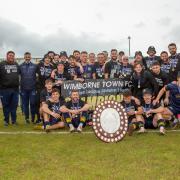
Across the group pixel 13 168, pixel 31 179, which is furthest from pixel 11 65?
pixel 31 179

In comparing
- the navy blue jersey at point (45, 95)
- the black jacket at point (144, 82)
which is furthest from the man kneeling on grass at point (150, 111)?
the navy blue jersey at point (45, 95)

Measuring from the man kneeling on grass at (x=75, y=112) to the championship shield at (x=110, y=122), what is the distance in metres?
1.78

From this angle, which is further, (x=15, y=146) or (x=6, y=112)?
(x=6, y=112)

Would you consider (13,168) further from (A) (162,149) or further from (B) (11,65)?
(B) (11,65)

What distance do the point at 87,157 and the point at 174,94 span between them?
4.19m

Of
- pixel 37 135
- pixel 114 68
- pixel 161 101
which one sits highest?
pixel 114 68

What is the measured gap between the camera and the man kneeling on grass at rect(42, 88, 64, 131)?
10.0 meters

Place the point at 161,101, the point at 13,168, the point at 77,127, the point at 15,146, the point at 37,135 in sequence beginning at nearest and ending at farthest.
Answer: the point at 13,168 → the point at 15,146 → the point at 37,135 → the point at 77,127 → the point at 161,101

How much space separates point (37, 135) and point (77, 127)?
117 centimetres

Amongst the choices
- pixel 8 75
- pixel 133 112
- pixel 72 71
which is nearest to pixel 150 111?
pixel 133 112

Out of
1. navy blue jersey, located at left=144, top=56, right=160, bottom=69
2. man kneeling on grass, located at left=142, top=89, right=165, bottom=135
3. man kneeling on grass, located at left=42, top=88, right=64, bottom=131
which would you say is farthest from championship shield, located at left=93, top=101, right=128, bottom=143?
navy blue jersey, located at left=144, top=56, right=160, bottom=69

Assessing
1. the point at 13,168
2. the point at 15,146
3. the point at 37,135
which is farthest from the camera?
the point at 37,135

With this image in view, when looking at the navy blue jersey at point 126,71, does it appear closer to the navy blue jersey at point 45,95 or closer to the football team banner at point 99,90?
Result: the football team banner at point 99,90

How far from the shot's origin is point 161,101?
35.0 feet
